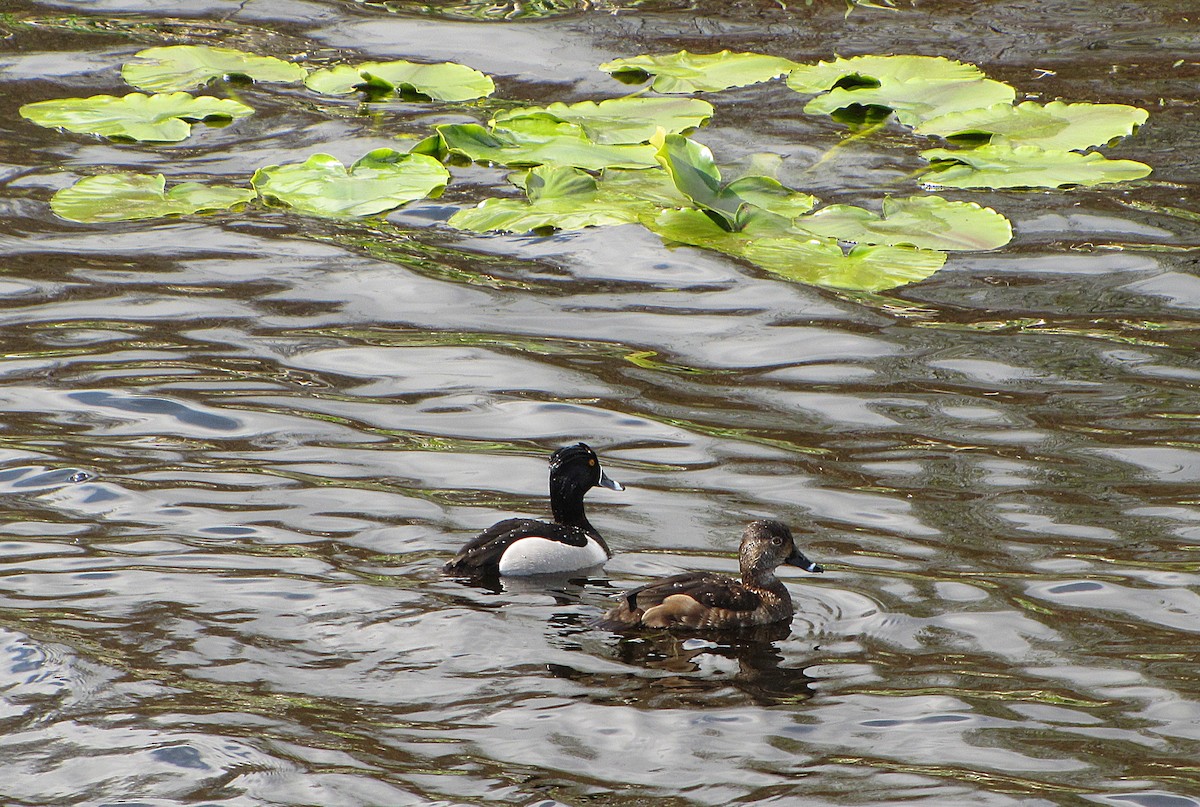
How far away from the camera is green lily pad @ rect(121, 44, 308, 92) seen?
35.9 ft

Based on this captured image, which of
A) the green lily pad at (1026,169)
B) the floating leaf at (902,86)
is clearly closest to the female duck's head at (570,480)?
the green lily pad at (1026,169)

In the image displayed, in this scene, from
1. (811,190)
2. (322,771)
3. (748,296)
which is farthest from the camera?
(811,190)

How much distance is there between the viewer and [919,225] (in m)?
8.76

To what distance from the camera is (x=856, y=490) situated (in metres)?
6.53

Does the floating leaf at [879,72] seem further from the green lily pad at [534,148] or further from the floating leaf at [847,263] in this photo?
the floating leaf at [847,263]

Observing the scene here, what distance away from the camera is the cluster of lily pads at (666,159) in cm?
873

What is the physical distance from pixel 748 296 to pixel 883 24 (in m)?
4.61

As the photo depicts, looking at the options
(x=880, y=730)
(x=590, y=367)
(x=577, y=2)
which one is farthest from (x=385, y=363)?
(x=577, y=2)

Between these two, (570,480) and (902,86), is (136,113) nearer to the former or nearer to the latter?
(902,86)

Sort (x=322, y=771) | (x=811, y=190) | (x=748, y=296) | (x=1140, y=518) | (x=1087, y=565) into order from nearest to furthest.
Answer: (x=322, y=771) → (x=1087, y=565) → (x=1140, y=518) → (x=748, y=296) → (x=811, y=190)

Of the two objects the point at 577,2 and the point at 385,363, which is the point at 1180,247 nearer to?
the point at 385,363

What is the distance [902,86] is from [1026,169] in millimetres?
1436

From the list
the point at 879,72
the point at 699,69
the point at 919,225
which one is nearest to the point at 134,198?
the point at 699,69

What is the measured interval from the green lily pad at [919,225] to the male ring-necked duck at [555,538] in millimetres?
2710
